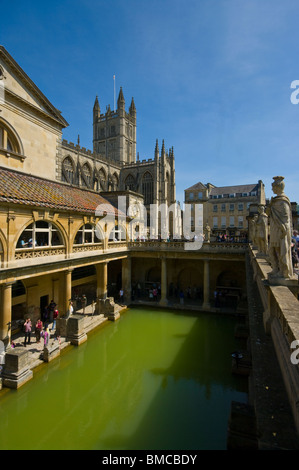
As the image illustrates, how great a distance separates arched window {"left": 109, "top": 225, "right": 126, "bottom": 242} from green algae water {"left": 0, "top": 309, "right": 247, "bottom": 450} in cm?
906

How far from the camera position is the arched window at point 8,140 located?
17.4 metres

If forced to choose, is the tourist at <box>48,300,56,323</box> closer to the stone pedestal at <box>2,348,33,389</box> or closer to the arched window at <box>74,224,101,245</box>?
the arched window at <box>74,224,101,245</box>

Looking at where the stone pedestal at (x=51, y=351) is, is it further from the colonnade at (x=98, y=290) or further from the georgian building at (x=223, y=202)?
the georgian building at (x=223, y=202)

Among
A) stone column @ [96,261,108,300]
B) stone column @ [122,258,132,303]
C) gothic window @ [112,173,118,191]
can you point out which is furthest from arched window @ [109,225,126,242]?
gothic window @ [112,173,118,191]

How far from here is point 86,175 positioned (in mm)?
52688

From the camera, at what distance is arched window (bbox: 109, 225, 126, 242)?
23.4 metres

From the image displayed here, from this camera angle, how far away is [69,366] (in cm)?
1316

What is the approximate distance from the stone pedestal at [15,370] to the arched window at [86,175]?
1662 inches

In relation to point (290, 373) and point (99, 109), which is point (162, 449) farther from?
point (99, 109)

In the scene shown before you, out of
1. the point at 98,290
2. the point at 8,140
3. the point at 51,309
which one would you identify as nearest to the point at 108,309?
the point at 98,290

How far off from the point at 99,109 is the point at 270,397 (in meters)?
89.5

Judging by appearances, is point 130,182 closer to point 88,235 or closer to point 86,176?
point 86,176

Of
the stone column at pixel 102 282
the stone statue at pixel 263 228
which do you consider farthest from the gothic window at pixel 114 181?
the stone statue at pixel 263 228

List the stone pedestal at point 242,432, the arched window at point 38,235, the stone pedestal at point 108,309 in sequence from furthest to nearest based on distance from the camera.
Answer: the stone pedestal at point 108,309
the arched window at point 38,235
the stone pedestal at point 242,432
